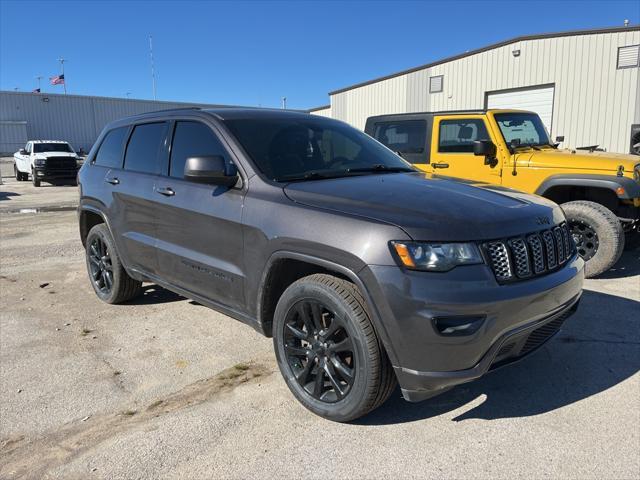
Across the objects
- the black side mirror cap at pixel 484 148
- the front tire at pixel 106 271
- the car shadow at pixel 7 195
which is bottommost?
the car shadow at pixel 7 195

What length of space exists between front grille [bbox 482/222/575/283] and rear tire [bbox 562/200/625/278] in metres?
3.08

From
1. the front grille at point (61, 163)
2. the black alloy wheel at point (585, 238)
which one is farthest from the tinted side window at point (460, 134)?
the front grille at point (61, 163)

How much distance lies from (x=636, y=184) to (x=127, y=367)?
5.48 m

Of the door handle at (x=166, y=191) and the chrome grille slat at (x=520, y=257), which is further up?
the door handle at (x=166, y=191)

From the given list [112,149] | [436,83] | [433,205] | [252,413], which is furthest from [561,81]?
[252,413]

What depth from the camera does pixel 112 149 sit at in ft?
16.0

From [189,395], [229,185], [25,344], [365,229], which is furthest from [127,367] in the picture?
[365,229]

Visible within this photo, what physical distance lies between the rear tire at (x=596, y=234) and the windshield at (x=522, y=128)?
1.11m

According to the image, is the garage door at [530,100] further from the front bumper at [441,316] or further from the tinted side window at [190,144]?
the front bumper at [441,316]

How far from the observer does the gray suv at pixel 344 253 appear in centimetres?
242

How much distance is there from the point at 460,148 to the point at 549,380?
13.2 feet

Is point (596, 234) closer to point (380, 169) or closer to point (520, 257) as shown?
point (380, 169)

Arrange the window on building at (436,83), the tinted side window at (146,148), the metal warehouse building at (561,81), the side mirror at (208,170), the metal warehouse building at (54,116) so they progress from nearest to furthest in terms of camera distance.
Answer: the side mirror at (208,170)
the tinted side window at (146,148)
the metal warehouse building at (561,81)
the window on building at (436,83)
the metal warehouse building at (54,116)

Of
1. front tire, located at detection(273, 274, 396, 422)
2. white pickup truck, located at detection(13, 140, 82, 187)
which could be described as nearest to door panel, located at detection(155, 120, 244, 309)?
front tire, located at detection(273, 274, 396, 422)
